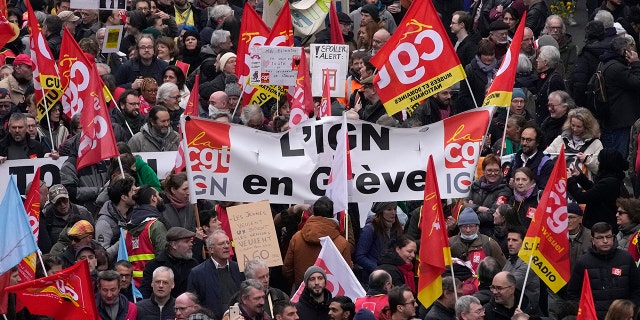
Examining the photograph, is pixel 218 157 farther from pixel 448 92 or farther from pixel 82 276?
pixel 448 92

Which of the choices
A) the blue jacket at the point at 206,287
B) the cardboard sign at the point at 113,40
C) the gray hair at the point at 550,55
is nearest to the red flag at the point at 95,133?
the blue jacket at the point at 206,287

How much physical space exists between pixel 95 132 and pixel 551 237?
4995 millimetres

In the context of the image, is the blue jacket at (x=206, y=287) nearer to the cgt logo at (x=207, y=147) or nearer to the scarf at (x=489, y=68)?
the cgt logo at (x=207, y=147)

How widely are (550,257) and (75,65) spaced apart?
636 cm

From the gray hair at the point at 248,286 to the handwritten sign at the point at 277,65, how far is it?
214 inches

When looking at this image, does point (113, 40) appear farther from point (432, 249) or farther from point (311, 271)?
point (432, 249)

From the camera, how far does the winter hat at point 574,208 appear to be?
18172 millimetres

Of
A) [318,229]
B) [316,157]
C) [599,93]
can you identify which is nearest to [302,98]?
[316,157]

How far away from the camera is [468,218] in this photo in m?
18.0

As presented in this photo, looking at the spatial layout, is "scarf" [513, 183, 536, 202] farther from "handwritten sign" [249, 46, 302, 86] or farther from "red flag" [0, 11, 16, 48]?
"red flag" [0, 11, 16, 48]

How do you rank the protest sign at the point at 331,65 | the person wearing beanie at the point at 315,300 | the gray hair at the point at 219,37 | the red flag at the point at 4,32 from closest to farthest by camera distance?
the person wearing beanie at the point at 315,300, the protest sign at the point at 331,65, the red flag at the point at 4,32, the gray hair at the point at 219,37

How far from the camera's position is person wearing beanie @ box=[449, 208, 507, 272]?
1792 centimetres

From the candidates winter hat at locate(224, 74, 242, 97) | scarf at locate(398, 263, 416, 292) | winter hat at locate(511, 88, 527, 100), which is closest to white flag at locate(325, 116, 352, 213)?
scarf at locate(398, 263, 416, 292)

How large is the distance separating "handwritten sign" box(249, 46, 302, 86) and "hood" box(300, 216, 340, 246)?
3.82 metres
